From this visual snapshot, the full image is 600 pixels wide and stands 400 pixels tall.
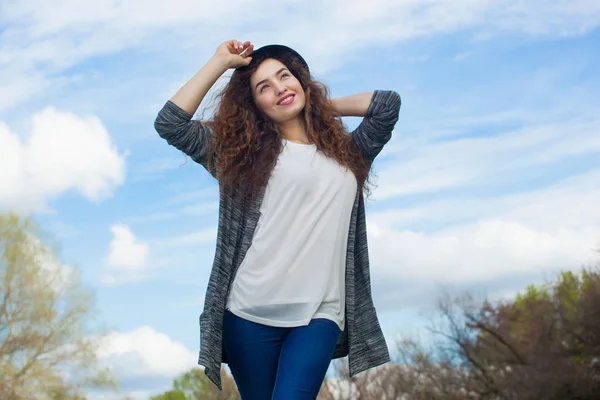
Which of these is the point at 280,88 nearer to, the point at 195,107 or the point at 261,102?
the point at 261,102

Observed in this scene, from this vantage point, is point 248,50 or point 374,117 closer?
point 248,50

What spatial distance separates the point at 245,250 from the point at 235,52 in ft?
→ 3.17

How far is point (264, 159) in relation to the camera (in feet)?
11.4

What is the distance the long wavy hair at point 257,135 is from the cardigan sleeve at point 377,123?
0.06 metres

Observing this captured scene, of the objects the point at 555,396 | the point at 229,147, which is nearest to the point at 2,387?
the point at 229,147

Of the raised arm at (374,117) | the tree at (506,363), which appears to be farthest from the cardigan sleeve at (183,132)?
the tree at (506,363)

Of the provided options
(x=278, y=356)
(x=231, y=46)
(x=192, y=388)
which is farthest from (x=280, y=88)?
(x=192, y=388)

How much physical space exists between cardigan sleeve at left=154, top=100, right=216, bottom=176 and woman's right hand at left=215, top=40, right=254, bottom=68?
0.32 meters

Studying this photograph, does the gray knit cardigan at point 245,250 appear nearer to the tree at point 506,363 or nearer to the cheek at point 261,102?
the cheek at point 261,102

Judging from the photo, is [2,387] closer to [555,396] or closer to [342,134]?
[342,134]

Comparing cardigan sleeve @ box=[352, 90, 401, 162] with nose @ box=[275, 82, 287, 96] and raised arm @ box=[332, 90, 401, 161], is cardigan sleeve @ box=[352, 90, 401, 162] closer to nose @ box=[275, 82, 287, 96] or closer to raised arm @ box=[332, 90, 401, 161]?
raised arm @ box=[332, 90, 401, 161]

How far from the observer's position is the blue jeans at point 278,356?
3107 millimetres

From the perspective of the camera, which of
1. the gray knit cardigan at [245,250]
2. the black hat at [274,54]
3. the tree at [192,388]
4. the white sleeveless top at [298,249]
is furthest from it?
the tree at [192,388]

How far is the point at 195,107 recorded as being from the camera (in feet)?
11.8
